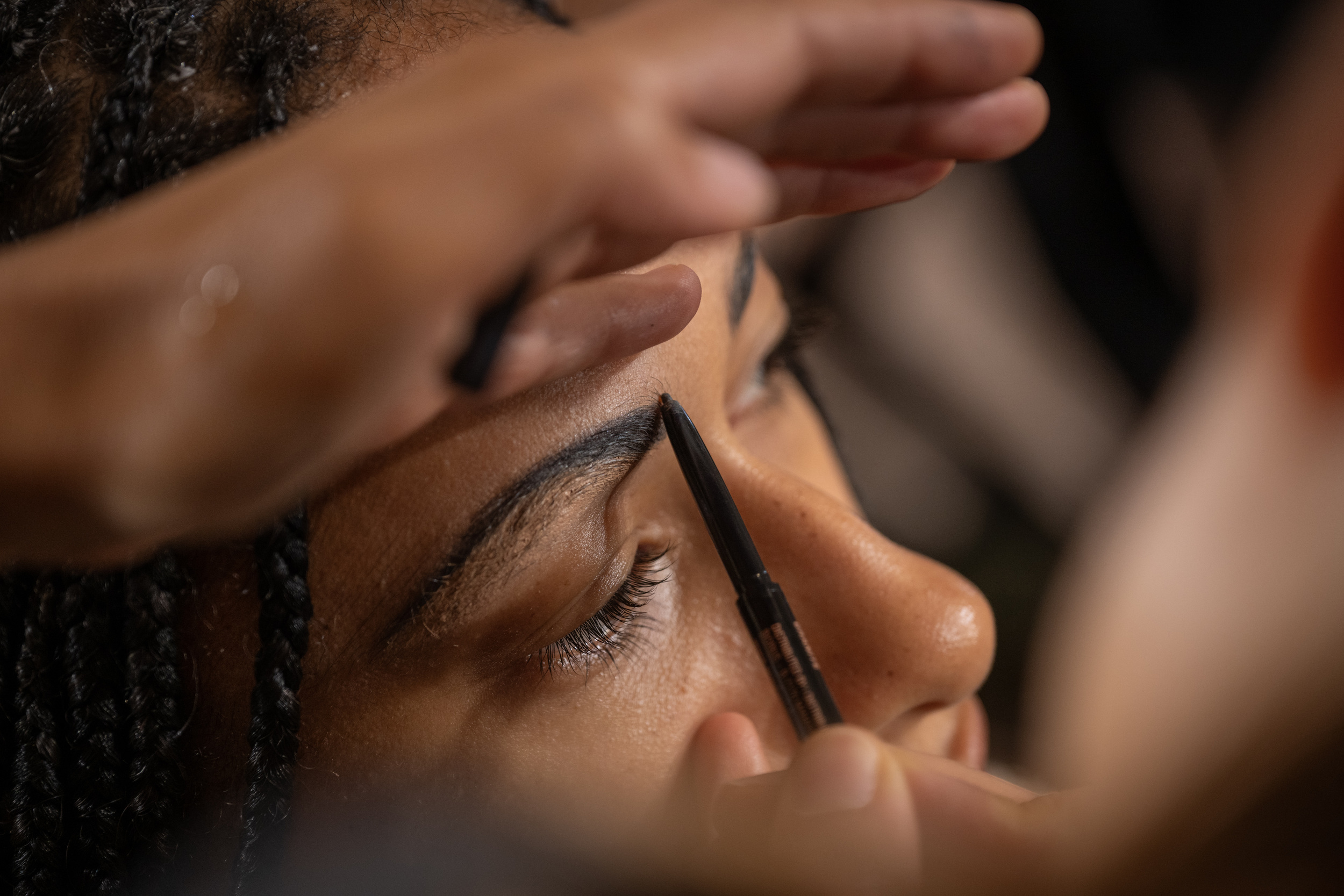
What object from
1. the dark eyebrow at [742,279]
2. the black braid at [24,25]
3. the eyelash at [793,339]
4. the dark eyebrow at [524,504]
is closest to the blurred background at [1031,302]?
the eyelash at [793,339]

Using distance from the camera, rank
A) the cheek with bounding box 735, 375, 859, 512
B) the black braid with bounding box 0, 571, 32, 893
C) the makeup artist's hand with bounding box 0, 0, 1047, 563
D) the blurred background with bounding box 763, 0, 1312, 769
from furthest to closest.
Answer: the blurred background with bounding box 763, 0, 1312, 769 → the cheek with bounding box 735, 375, 859, 512 → the black braid with bounding box 0, 571, 32, 893 → the makeup artist's hand with bounding box 0, 0, 1047, 563

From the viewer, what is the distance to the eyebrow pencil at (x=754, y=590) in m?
0.46

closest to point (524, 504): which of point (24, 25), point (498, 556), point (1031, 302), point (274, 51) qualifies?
point (498, 556)

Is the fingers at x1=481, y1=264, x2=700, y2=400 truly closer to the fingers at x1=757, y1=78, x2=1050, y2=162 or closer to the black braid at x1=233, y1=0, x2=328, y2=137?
the fingers at x1=757, y1=78, x2=1050, y2=162

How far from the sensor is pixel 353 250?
9.6 inches

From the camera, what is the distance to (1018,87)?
36cm

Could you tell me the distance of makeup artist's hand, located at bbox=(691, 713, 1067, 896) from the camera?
33cm

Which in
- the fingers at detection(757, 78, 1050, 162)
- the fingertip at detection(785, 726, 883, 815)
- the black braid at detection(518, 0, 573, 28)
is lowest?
the fingertip at detection(785, 726, 883, 815)

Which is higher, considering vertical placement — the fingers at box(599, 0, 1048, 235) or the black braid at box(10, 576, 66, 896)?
the fingers at box(599, 0, 1048, 235)

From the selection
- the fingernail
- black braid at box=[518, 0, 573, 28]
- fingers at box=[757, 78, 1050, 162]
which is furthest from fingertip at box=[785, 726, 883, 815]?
black braid at box=[518, 0, 573, 28]

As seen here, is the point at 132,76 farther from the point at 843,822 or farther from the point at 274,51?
the point at 843,822

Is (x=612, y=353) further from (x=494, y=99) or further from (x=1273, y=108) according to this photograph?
(x=1273, y=108)

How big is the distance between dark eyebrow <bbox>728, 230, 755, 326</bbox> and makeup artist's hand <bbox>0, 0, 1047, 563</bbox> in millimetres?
237

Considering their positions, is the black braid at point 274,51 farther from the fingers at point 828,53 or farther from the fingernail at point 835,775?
the fingernail at point 835,775
